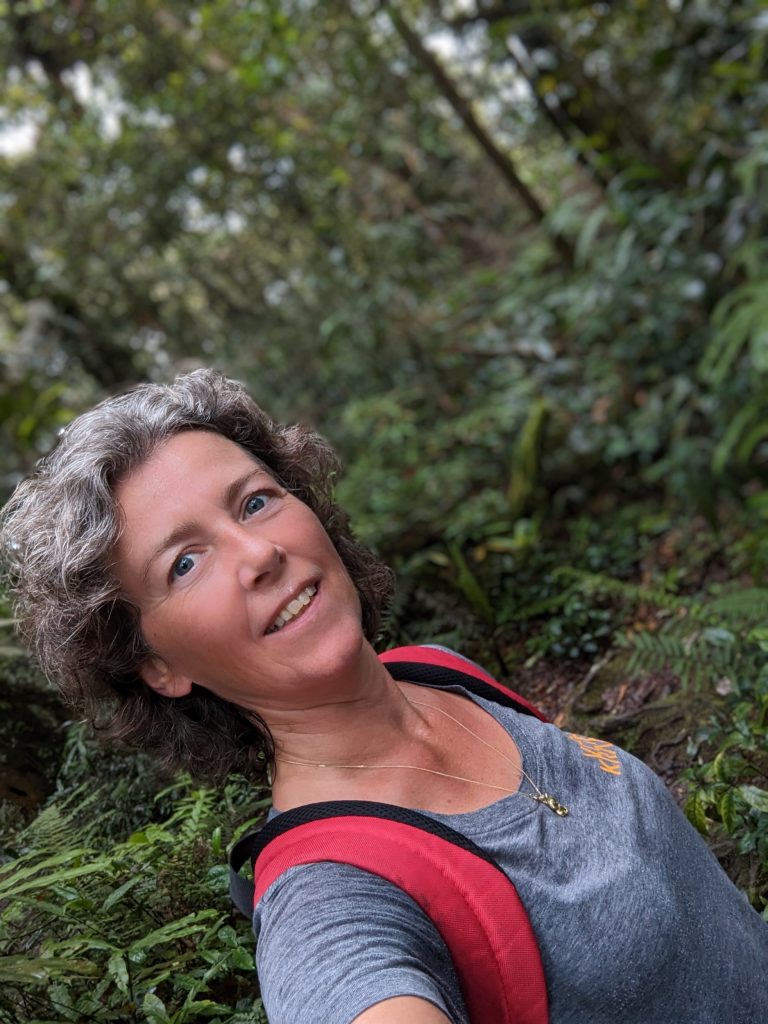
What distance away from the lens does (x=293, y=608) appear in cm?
159

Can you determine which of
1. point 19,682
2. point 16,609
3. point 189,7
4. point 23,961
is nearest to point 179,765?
point 23,961

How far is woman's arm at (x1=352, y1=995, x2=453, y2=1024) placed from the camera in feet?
3.69

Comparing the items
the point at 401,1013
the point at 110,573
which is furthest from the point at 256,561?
the point at 401,1013

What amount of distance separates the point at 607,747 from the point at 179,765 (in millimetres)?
896

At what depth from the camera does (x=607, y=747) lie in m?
1.94

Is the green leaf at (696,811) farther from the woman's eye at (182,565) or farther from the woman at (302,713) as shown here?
the woman's eye at (182,565)

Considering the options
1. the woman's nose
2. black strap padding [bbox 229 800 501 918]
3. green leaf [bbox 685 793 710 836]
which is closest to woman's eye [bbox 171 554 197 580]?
the woman's nose

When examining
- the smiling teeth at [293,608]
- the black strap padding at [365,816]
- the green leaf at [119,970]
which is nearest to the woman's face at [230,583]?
the smiling teeth at [293,608]

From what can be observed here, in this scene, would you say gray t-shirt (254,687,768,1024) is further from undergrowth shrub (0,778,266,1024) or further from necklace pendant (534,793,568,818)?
undergrowth shrub (0,778,266,1024)

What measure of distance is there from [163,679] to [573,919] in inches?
33.6

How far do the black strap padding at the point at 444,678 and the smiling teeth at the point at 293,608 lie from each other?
433mm

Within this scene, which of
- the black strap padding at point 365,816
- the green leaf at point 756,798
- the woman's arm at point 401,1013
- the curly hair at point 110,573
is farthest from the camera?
the green leaf at point 756,798

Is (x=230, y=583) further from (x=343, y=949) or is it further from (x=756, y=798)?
(x=756, y=798)

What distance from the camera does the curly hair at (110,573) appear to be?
1676 millimetres
